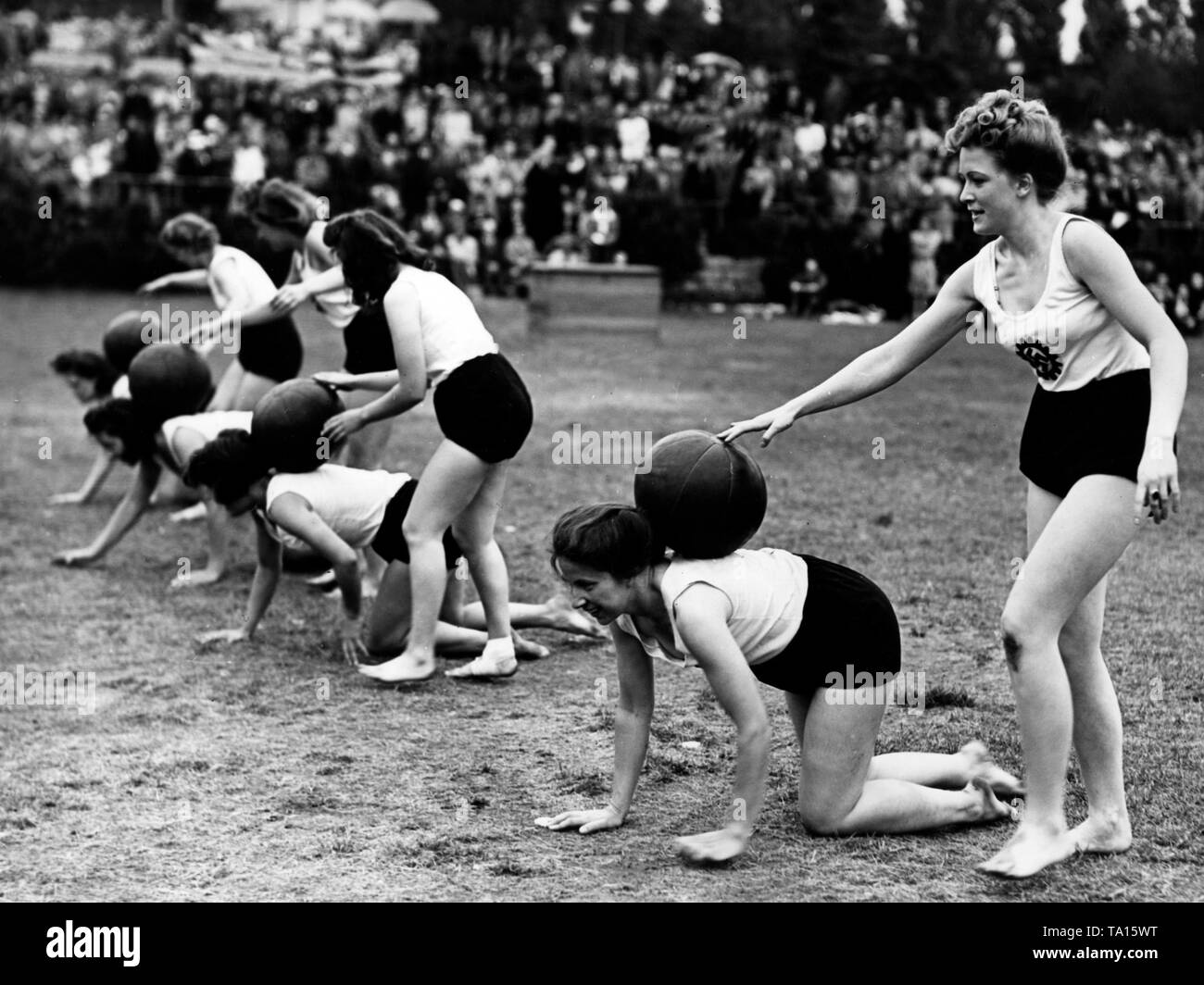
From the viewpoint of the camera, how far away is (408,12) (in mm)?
29250

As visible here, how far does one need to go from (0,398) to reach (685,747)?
34.8 feet

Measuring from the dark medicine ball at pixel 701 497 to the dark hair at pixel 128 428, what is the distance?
4725mm

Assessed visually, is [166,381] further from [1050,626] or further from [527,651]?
[1050,626]

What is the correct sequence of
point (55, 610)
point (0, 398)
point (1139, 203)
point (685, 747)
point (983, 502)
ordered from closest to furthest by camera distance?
point (685, 747) < point (55, 610) < point (983, 502) < point (0, 398) < point (1139, 203)

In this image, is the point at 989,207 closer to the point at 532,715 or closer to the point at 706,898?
the point at 706,898

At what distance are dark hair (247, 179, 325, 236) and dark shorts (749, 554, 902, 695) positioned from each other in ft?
14.0

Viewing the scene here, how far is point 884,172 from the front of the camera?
772 inches

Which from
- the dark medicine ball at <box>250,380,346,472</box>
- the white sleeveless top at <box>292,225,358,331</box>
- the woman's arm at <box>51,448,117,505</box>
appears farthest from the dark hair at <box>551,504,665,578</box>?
the woman's arm at <box>51,448,117,505</box>

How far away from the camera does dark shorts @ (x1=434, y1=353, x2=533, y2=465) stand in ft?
19.8

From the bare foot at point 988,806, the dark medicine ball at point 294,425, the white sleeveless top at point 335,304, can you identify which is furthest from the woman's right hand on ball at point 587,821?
the white sleeveless top at point 335,304

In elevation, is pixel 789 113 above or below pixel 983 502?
above

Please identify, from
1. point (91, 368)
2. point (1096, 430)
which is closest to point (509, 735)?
point (1096, 430)

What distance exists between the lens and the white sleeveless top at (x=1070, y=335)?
13.1ft

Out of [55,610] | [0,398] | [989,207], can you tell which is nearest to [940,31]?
[0,398]
